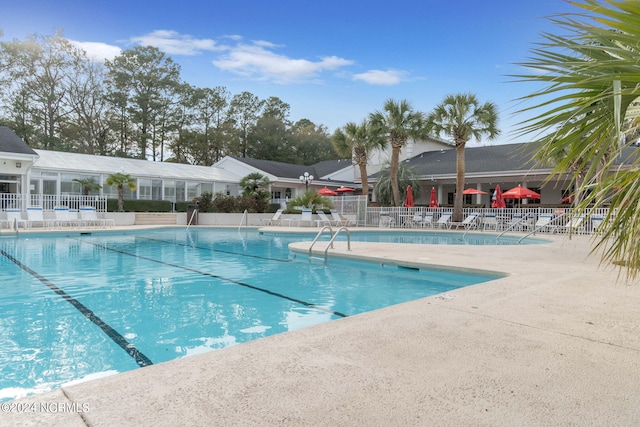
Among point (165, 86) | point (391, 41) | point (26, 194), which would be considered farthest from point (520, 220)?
point (165, 86)

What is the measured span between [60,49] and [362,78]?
25.9m

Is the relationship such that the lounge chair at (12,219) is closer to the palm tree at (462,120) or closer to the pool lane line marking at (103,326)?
the pool lane line marking at (103,326)

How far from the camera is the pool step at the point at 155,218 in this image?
23.4 metres

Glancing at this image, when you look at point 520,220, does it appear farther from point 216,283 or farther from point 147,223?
point 147,223

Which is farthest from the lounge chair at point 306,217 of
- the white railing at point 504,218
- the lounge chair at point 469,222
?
the lounge chair at point 469,222

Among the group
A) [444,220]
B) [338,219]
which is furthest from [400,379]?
[338,219]

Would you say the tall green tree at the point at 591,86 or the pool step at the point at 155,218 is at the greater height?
the tall green tree at the point at 591,86

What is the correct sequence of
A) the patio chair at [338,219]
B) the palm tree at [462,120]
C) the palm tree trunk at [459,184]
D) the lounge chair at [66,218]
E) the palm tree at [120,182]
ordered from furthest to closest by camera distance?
the palm tree at [120,182], the patio chair at [338,219], the palm tree trunk at [459,184], the palm tree at [462,120], the lounge chair at [66,218]

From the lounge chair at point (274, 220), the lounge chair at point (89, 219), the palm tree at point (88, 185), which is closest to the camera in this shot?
the lounge chair at point (89, 219)

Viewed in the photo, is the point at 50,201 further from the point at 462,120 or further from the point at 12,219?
the point at 462,120

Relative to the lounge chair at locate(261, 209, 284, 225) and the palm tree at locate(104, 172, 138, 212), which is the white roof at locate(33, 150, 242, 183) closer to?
the palm tree at locate(104, 172, 138, 212)

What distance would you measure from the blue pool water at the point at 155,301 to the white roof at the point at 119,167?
13268 millimetres

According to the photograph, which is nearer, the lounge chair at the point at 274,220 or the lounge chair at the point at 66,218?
the lounge chair at the point at 66,218

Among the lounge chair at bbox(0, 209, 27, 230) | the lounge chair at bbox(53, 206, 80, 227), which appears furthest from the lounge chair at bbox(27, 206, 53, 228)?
the lounge chair at bbox(53, 206, 80, 227)
